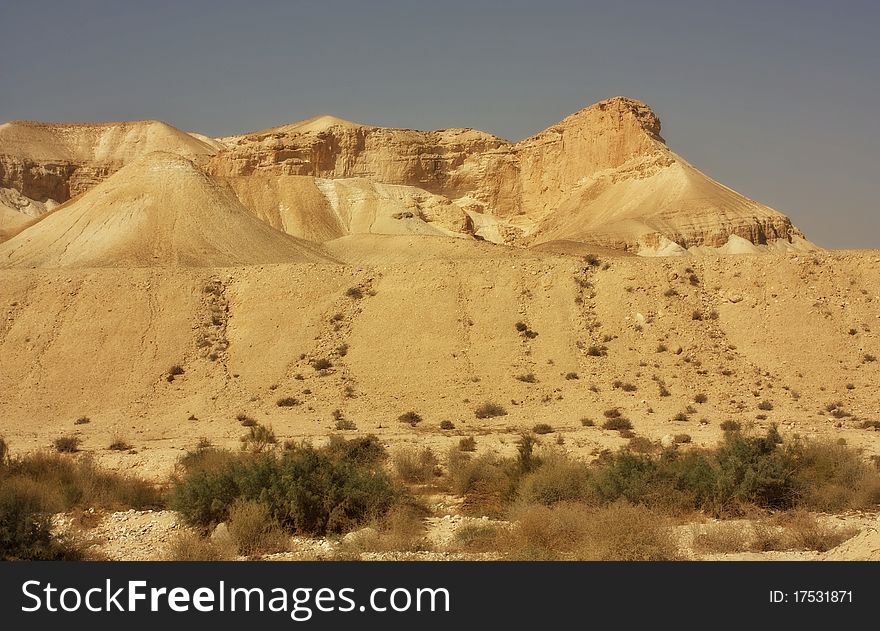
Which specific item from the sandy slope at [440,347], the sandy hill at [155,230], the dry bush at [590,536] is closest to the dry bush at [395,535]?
the dry bush at [590,536]

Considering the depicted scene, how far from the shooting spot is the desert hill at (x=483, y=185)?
2849 inches

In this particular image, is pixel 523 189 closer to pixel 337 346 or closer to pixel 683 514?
pixel 337 346

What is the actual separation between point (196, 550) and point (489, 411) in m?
15.8

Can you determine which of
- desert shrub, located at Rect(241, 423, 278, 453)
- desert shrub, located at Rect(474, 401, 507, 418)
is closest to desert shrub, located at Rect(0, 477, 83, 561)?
desert shrub, located at Rect(241, 423, 278, 453)

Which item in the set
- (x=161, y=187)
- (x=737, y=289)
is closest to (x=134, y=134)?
(x=161, y=187)

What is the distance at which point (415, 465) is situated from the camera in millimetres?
18469

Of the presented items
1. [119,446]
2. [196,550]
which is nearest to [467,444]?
[119,446]

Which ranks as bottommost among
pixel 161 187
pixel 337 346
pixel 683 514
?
pixel 683 514

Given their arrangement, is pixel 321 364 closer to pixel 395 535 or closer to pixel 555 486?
pixel 555 486

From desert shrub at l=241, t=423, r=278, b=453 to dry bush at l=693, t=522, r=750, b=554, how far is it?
1077 cm

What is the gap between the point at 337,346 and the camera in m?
31.6

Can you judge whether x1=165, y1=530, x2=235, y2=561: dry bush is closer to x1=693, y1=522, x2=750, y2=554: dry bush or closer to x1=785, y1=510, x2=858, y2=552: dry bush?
x1=693, y1=522, x2=750, y2=554: dry bush

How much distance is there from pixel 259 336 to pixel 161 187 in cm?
2956

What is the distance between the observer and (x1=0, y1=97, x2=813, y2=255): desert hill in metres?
72.4
